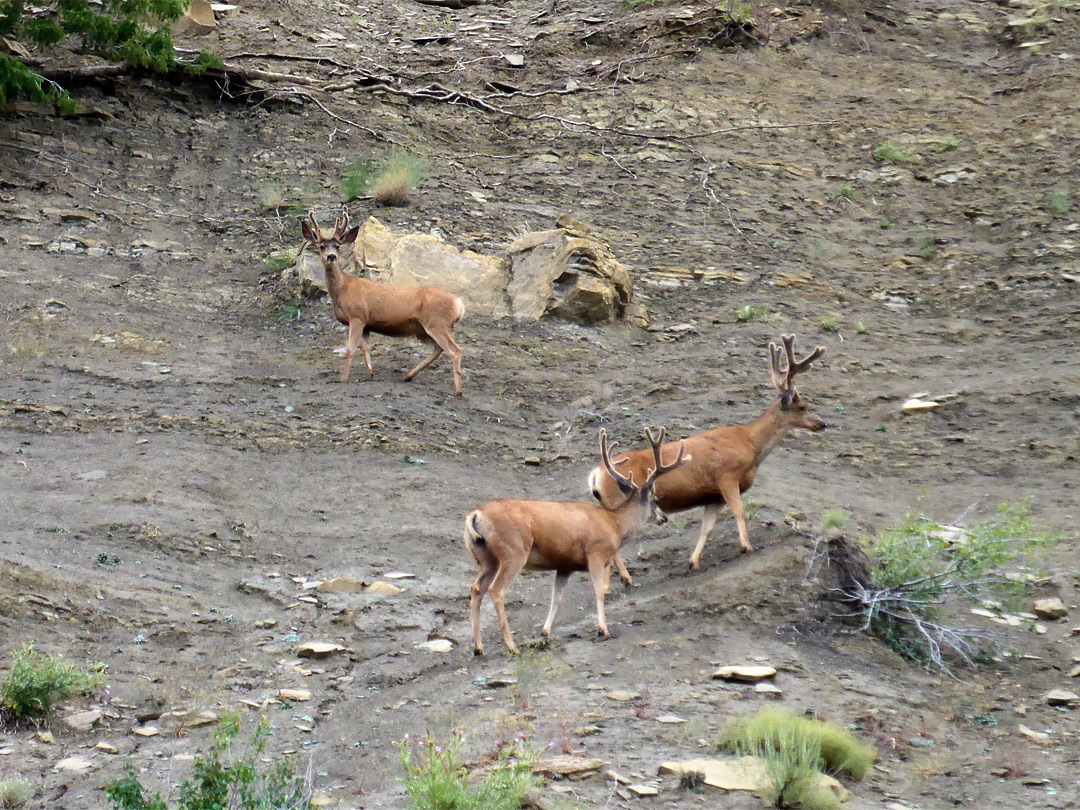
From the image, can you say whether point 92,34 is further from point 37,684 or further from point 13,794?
point 13,794

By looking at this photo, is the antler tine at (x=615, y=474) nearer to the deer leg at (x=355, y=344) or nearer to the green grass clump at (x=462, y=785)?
the green grass clump at (x=462, y=785)

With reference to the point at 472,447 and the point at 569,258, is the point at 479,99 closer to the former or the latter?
the point at 569,258

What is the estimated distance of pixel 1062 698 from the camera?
796cm

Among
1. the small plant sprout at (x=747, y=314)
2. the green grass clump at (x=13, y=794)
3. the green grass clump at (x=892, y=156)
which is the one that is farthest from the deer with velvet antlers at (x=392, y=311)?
the green grass clump at (x=892, y=156)

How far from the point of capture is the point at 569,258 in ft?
55.8

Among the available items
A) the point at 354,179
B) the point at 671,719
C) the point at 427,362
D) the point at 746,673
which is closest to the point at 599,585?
the point at 746,673

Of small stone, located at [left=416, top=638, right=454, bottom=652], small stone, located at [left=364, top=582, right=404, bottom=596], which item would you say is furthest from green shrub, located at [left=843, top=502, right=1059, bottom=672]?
small stone, located at [left=364, top=582, right=404, bottom=596]

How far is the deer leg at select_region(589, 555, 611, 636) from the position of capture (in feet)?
28.9

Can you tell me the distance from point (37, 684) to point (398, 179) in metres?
12.6

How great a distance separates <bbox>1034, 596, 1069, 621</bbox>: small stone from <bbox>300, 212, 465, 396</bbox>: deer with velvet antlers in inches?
306

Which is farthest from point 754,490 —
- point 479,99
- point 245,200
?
point 479,99

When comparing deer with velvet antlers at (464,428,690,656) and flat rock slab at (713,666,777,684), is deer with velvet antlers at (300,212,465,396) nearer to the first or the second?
deer with velvet antlers at (464,428,690,656)

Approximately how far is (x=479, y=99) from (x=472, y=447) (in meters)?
11.0

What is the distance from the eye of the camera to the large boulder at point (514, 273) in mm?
16859
